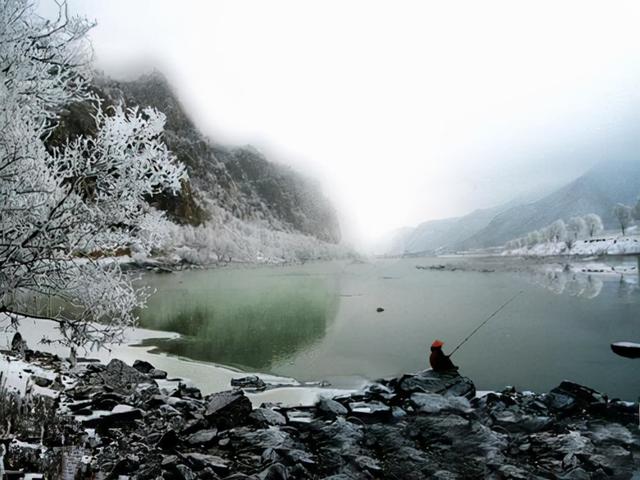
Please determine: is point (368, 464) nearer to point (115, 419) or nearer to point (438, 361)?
point (115, 419)

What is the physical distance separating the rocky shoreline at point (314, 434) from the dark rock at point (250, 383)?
1.98 m

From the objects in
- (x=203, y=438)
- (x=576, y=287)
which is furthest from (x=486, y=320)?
(x=576, y=287)

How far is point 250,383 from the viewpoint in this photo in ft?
44.1

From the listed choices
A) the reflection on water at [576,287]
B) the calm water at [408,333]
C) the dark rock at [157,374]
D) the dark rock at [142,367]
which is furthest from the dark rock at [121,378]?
the reflection on water at [576,287]

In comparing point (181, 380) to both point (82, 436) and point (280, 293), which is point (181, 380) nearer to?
point (82, 436)

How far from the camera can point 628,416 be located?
35.6 ft

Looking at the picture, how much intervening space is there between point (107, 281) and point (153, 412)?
11.5 feet

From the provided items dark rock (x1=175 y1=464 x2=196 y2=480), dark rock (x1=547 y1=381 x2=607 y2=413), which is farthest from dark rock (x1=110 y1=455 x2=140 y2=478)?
dark rock (x1=547 y1=381 x2=607 y2=413)

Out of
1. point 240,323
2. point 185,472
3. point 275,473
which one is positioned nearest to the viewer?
point 185,472

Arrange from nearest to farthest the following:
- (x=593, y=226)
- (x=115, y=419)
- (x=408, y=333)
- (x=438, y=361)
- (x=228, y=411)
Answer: (x=115, y=419)
(x=228, y=411)
(x=438, y=361)
(x=408, y=333)
(x=593, y=226)

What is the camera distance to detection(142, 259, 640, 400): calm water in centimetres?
1617

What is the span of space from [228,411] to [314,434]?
1.76 metres

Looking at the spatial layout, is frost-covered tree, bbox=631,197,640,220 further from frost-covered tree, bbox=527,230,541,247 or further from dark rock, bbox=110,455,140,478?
dark rock, bbox=110,455,140,478

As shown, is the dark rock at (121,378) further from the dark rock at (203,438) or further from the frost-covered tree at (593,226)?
the frost-covered tree at (593,226)
